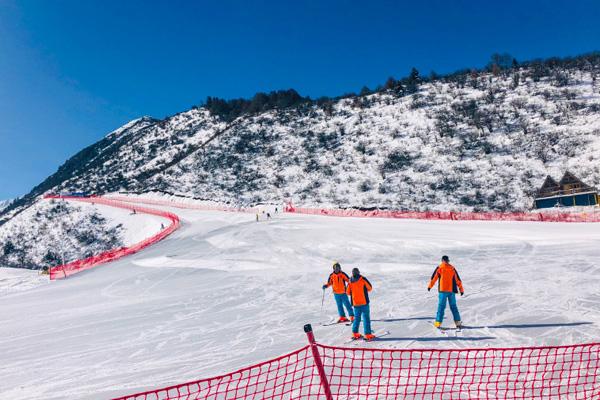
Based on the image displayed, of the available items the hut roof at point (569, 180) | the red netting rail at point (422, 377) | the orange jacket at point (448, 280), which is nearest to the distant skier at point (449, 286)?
the orange jacket at point (448, 280)

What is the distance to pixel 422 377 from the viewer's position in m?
6.55

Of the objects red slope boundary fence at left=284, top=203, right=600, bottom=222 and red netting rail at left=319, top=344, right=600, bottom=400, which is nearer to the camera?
red netting rail at left=319, top=344, right=600, bottom=400

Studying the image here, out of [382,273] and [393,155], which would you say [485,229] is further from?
[393,155]

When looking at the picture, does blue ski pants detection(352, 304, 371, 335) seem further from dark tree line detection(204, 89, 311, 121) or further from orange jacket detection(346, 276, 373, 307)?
dark tree line detection(204, 89, 311, 121)

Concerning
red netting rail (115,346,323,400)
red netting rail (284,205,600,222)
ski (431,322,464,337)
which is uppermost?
red netting rail (284,205,600,222)

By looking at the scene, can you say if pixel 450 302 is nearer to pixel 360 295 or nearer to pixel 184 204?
pixel 360 295

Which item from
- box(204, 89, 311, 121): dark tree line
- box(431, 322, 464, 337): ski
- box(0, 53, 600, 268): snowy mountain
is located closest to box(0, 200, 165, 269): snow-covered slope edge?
box(0, 53, 600, 268): snowy mountain

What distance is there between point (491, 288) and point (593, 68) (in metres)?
62.5

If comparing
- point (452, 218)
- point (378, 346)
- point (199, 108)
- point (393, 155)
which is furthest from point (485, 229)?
point (199, 108)

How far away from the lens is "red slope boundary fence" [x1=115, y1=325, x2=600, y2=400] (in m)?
5.99

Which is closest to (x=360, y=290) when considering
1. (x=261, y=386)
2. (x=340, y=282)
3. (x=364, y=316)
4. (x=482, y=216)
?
(x=364, y=316)

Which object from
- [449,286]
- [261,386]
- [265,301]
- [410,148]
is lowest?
[261,386]

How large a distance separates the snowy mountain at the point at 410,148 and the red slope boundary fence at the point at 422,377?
3145 centimetres

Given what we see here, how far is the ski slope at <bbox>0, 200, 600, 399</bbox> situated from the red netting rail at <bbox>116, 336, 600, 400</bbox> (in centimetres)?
62
